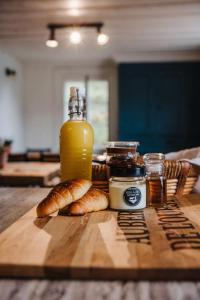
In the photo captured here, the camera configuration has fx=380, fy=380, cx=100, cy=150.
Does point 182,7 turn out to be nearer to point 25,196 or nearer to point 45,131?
point 25,196

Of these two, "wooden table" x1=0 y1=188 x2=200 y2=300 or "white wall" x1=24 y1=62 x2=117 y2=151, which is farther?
"white wall" x1=24 y1=62 x2=117 y2=151

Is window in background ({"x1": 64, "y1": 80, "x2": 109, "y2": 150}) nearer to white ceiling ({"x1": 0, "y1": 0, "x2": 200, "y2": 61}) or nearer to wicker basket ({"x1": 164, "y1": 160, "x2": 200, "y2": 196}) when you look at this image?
white ceiling ({"x1": 0, "y1": 0, "x2": 200, "y2": 61})

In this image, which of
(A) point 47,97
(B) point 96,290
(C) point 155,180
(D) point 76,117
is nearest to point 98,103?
(A) point 47,97

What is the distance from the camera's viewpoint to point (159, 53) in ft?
20.9

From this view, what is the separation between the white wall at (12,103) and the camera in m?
6.19

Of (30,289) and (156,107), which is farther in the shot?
(156,107)

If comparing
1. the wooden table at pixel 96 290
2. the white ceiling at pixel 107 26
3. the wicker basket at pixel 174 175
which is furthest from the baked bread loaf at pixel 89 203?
the white ceiling at pixel 107 26

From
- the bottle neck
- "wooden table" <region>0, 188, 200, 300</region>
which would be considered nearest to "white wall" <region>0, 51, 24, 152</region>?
the bottle neck

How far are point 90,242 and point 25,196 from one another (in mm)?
740

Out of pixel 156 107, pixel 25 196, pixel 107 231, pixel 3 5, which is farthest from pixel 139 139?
pixel 107 231

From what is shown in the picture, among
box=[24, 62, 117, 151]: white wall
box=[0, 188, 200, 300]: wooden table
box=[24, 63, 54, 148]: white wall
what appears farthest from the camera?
box=[24, 63, 54, 148]: white wall

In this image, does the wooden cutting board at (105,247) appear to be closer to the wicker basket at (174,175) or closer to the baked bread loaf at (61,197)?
the baked bread loaf at (61,197)

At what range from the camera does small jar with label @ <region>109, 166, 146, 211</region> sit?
96 cm

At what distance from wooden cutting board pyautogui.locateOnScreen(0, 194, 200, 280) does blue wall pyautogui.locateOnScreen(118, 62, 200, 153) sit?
577 centimetres
